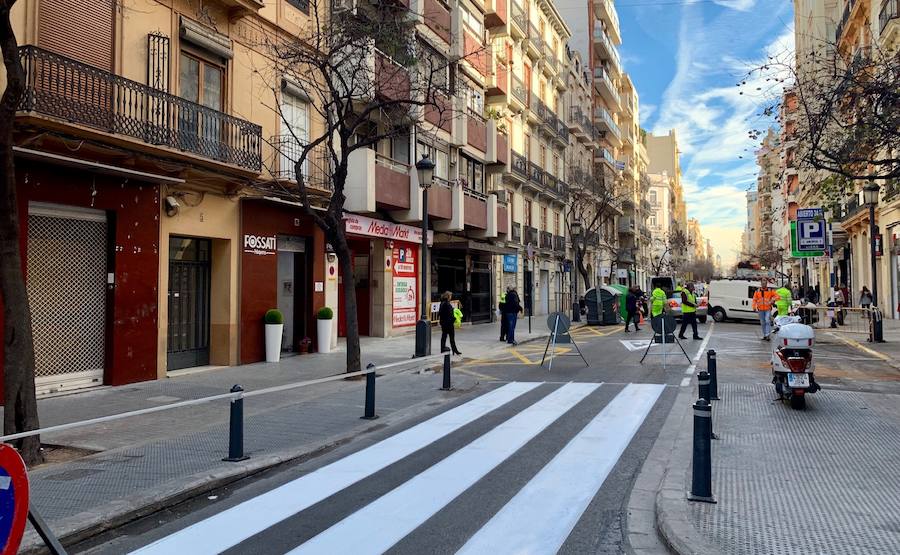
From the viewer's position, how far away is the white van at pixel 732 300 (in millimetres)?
29141

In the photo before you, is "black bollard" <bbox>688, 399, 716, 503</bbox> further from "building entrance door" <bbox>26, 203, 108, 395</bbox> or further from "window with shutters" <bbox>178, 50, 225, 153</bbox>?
"window with shutters" <bbox>178, 50, 225, 153</bbox>

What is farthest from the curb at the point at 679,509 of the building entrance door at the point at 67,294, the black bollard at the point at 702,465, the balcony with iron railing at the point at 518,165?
the balcony with iron railing at the point at 518,165

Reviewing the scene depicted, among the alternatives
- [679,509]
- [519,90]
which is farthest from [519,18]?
[679,509]

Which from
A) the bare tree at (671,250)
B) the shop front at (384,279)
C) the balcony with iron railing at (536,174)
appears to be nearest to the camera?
the shop front at (384,279)

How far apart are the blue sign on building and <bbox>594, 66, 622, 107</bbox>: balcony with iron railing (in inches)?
962

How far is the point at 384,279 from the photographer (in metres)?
21.7

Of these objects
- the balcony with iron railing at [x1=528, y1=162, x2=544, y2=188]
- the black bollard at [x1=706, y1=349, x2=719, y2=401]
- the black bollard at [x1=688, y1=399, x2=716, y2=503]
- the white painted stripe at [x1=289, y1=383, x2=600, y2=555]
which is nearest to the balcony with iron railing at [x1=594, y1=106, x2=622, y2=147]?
the balcony with iron railing at [x1=528, y1=162, x2=544, y2=188]


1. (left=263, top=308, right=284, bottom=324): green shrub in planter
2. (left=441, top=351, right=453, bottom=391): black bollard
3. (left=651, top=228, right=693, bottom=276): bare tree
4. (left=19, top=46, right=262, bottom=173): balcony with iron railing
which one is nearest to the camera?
(left=19, top=46, right=262, bottom=173): balcony with iron railing

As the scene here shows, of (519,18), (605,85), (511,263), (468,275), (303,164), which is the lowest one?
(468,275)

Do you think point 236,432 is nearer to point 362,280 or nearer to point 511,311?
point 511,311

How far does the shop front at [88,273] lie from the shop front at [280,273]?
2.57m

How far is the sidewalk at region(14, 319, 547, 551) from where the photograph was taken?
17.3ft

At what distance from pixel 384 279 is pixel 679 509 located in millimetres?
17485

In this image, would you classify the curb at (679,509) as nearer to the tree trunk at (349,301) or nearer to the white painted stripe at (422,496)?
the white painted stripe at (422,496)
